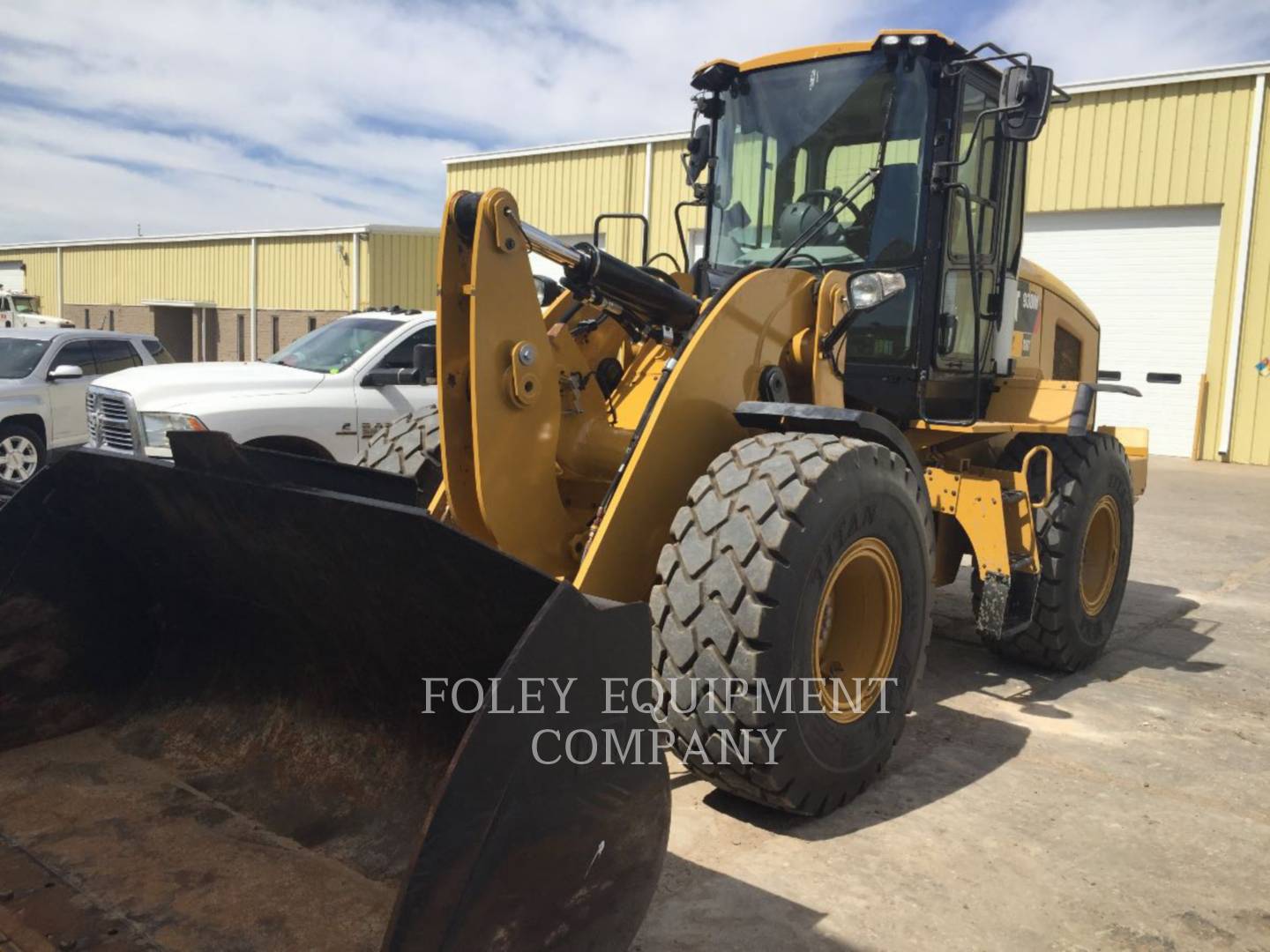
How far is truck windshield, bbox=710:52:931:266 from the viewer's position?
473 cm

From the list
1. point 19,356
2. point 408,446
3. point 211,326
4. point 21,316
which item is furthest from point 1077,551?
point 211,326

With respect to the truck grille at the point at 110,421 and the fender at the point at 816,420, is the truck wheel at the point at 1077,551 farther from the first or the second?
the truck grille at the point at 110,421

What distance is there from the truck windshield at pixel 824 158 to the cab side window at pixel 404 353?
13.1ft

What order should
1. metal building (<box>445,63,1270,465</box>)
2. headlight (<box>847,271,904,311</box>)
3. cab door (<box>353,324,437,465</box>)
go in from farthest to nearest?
metal building (<box>445,63,1270,465</box>) < cab door (<box>353,324,437,465</box>) < headlight (<box>847,271,904,311</box>)

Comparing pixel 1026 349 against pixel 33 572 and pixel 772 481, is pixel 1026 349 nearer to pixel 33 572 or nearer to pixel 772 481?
pixel 772 481

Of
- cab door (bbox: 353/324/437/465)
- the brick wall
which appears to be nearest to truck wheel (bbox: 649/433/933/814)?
cab door (bbox: 353/324/437/465)

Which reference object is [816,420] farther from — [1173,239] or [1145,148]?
[1145,148]

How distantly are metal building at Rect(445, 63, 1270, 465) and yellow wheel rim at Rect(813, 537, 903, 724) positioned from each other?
43.3 feet

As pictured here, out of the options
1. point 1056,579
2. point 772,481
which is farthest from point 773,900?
point 1056,579

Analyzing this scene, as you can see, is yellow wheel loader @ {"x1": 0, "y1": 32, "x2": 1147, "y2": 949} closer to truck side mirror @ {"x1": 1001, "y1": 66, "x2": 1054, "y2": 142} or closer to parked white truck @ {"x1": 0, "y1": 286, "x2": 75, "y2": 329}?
truck side mirror @ {"x1": 1001, "y1": 66, "x2": 1054, "y2": 142}

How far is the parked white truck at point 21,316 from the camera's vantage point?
76.0 feet

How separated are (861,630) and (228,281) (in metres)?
30.5

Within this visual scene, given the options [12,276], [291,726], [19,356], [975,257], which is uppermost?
[12,276]

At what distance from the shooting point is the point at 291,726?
333 centimetres
